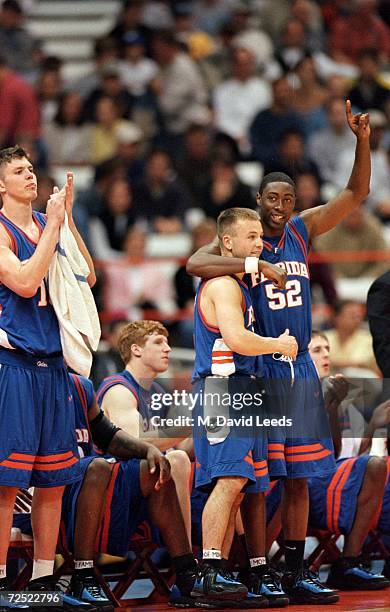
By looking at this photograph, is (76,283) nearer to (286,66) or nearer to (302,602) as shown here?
(302,602)

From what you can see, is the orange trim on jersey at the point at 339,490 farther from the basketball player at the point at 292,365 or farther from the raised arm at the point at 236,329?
the raised arm at the point at 236,329

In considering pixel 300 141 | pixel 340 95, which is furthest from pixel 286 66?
pixel 300 141

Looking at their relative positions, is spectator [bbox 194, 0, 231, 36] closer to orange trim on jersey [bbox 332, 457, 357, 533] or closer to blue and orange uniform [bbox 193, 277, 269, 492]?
orange trim on jersey [bbox 332, 457, 357, 533]

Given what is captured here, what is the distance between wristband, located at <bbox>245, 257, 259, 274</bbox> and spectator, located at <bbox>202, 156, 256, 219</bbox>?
1867 millimetres

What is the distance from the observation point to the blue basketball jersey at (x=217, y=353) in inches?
229

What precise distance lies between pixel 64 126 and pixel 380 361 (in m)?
6.13

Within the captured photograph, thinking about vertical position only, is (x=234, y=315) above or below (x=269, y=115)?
below

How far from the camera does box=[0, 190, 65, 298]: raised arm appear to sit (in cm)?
548

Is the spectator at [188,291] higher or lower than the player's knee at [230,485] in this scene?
higher

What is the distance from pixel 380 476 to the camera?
261 inches

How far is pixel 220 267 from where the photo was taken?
19.3 ft

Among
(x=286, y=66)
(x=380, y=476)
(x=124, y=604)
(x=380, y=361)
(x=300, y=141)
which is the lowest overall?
(x=124, y=604)

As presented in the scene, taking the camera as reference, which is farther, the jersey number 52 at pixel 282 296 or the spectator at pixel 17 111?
the spectator at pixel 17 111

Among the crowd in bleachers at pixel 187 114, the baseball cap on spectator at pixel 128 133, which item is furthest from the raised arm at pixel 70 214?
the baseball cap on spectator at pixel 128 133
